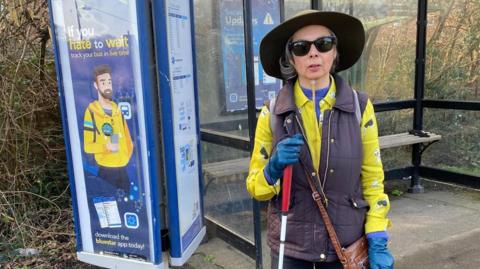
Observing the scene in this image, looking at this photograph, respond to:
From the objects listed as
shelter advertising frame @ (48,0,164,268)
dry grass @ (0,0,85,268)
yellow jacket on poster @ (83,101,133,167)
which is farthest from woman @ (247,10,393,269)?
dry grass @ (0,0,85,268)

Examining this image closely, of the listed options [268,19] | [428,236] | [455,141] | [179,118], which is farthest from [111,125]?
[455,141]

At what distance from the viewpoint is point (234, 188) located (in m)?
3.88

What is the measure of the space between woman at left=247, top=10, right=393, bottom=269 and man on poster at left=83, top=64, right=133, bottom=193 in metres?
1.03

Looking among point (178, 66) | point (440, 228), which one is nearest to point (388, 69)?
point (440, 228)

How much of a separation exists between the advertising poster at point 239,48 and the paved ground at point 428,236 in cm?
123

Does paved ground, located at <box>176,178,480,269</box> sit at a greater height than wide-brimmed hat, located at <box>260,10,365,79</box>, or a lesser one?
lesser

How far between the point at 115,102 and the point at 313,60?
1.29m

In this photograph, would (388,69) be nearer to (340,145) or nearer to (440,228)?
(440,228)

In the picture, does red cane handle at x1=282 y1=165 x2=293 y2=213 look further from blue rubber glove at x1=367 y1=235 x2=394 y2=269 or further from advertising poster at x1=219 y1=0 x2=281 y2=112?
advertising poster at x1=219 y1=0 x2=281 y2=112

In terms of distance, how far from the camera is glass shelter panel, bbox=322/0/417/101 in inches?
203

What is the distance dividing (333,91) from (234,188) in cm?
209

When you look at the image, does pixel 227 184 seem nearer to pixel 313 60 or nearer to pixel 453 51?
pixel 313 60

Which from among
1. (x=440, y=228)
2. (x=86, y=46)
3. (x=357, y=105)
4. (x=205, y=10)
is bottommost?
(x=440, y=228)

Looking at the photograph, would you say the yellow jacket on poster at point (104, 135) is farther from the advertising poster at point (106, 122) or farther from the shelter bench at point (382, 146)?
the shelter bench at point (382, 146)
